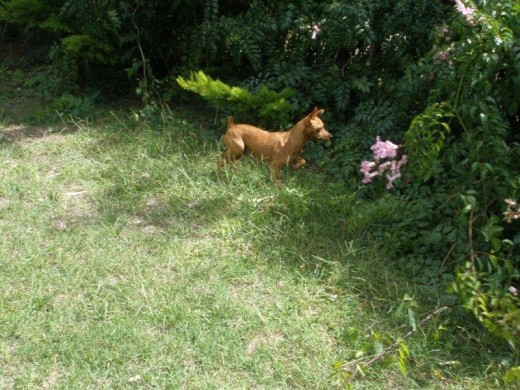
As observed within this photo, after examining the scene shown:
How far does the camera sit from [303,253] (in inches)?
175

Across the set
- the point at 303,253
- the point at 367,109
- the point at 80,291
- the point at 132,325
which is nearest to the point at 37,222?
the point at 80,291

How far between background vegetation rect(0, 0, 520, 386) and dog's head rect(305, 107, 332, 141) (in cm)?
23

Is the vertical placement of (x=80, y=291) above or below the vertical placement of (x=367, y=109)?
below

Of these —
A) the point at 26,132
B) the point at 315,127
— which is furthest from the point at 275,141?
the point at 26,132

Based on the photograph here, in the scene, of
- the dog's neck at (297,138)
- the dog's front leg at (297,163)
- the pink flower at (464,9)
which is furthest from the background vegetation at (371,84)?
the dog's neck at (297,138)

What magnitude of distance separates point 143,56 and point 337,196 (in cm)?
247

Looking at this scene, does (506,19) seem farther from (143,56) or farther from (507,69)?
(143,56)

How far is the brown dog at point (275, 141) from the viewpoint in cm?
513

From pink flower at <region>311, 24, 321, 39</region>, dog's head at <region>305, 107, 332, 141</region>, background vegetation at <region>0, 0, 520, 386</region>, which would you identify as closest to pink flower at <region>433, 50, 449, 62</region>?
background vegetation at <region>0, 0, 520, 386</region>

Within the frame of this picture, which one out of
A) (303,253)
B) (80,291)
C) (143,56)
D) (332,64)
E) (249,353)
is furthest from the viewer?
(143,56)

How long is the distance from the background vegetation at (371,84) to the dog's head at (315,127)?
0.76ft

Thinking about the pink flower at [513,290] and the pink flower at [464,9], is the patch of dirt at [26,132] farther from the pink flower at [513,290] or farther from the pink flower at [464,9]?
the pink flower at [513,290]

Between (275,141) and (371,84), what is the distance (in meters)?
0.96

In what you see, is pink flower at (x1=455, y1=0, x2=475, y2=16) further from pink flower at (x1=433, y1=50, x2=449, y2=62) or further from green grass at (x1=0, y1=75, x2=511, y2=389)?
green grass at (x1=0, y1=75, x2=511, y2=389)
